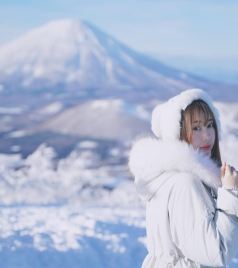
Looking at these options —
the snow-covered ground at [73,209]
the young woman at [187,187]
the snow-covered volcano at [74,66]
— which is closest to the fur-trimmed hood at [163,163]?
the young woman at [187,187]

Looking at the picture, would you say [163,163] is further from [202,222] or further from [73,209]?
[73,209]

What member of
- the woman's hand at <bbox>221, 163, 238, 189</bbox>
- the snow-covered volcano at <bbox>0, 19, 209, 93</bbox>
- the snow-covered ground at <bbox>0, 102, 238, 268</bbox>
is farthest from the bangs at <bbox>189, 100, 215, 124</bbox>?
the snow-covered volcano at <bbox>0, 19, 209, 93</bbox>

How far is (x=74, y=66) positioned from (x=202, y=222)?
3.88 metres

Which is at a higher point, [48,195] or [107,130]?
[107,130]

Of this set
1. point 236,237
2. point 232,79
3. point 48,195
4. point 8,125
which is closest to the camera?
point 236,237

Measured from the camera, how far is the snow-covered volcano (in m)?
4.43

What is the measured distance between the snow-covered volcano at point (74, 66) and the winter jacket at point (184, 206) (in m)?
3.35

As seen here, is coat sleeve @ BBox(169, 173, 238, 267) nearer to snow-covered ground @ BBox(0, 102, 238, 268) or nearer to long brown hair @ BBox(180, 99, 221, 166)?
long brown hair @ BBox(180, 99, 221, 166)

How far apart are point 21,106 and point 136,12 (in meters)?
0.92

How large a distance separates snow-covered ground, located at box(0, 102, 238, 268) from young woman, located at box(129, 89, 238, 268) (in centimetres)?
224

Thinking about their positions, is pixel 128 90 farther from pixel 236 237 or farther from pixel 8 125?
pixel 236 237

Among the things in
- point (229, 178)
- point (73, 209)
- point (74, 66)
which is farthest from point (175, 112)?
point (74, 66)

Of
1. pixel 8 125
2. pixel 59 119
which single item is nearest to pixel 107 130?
pixel 59 119

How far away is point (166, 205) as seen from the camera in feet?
3.09
